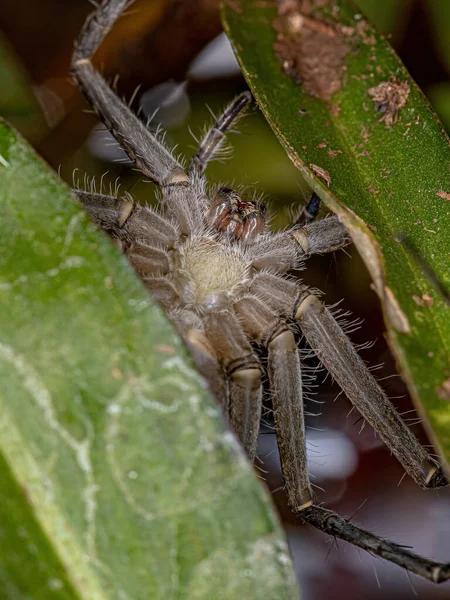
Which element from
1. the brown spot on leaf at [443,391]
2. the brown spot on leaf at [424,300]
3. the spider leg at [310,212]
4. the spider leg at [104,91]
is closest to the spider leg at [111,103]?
the spider leg at [104,91]

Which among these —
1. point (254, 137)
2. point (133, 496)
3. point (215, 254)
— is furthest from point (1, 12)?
point (133, 496)

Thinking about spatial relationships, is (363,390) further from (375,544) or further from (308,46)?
(308,46)

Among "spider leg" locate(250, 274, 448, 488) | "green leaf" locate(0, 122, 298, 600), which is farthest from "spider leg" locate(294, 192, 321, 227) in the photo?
"green leaf" locate(0, 122, 298, 600)

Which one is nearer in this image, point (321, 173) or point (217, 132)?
point (321, 173)

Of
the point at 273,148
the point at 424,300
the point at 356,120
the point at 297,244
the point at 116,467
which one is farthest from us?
the point at 273,148

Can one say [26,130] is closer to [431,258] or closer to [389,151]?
[389,151]

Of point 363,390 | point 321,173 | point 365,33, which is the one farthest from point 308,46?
point 363,390
